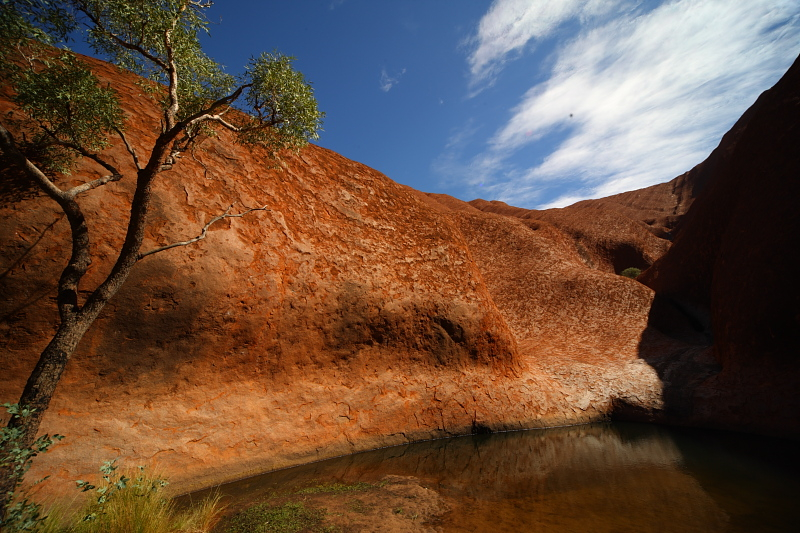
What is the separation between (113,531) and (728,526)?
897cm

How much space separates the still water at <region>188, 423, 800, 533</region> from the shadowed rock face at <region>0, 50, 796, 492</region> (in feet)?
4.99

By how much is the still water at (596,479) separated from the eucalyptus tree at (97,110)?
4760mm

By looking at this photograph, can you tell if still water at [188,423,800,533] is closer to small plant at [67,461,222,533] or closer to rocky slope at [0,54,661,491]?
rocky slope at [0,54,661,491]

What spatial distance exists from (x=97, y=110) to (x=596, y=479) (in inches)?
530

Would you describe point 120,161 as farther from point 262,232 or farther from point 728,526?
point 728,526

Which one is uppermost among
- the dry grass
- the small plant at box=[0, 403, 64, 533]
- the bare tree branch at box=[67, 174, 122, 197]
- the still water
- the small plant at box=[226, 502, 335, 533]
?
the bare tree branch at box=[67, 174, 122, 197]

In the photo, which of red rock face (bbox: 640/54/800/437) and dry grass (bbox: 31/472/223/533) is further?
red rock face (bbox: 640/54/800/437)

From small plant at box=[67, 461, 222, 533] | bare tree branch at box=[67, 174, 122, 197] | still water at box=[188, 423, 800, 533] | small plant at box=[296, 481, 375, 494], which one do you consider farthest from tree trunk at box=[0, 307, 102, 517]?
small plant at box=[296, 481, 375, 494]


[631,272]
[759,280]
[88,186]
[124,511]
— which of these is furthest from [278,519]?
[631,272]

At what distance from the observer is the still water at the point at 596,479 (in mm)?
6055

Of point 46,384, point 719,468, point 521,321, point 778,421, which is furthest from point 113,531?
point 521,321

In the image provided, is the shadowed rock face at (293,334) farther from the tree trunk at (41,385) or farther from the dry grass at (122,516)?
the dry grass at (122,516)

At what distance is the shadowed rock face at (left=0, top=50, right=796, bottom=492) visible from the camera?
808 cm

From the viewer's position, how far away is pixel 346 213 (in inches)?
624
